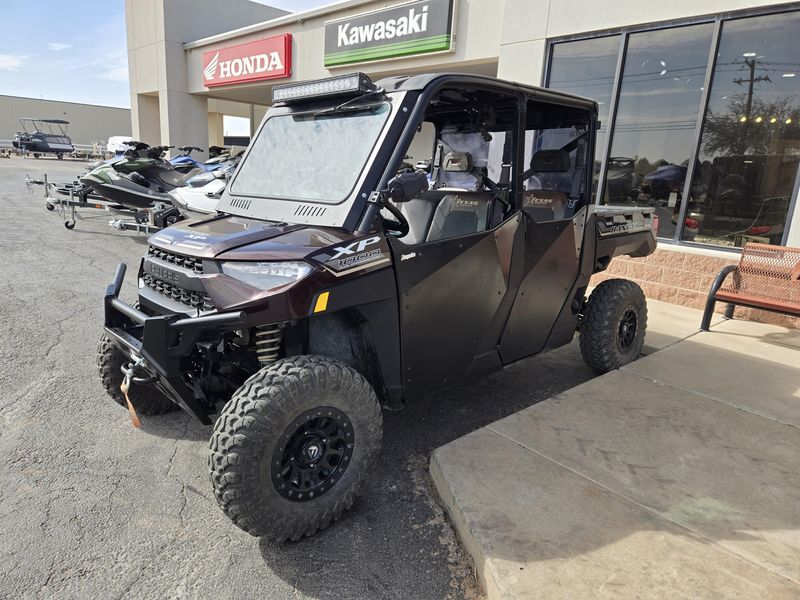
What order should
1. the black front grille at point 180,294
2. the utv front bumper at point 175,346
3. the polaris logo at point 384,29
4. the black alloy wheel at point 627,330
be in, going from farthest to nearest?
the polaris logo at point 384,29 → the black alloy wheel at point 627,330 → the black front grille at point 180,294 → the utv front bumper at point 175,346

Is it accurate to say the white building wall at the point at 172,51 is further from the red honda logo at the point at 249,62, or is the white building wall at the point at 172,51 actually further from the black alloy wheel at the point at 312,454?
the black alloy wheel at the point at 312,454

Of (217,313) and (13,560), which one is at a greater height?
Answer: (217,313)

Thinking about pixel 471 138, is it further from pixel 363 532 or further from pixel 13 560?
A: pixel 13 560

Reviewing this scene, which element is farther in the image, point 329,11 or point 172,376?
point 329,11

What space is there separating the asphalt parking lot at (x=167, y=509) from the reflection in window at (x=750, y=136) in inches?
145

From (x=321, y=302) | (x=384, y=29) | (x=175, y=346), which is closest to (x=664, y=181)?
(x=384, y=29)

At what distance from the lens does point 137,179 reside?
10.7 meters

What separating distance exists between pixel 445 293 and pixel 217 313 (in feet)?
4.15

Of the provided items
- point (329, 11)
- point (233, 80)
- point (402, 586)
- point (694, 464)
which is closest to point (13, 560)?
point (402, 586)

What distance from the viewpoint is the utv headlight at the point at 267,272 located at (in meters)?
2.45

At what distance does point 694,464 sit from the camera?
313 cm

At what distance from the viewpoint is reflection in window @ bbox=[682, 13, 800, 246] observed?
6.17 m

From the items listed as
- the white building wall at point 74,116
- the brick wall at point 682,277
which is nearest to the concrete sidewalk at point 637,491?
the brick wall at point 682,277

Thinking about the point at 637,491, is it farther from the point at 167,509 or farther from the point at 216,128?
the point at 216,128
